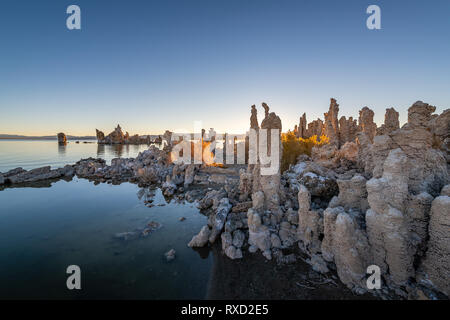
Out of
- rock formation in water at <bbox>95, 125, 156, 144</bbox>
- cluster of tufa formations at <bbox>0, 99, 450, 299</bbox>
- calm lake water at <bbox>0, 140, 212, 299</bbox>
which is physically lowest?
calm lake water at <bbox>0, 140, 212, 299</bbox>

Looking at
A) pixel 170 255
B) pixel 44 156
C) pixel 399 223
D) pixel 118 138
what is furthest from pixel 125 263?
pixel 118 138

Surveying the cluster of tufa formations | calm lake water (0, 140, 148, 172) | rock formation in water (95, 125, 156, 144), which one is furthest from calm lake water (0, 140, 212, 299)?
rock formation in water (95, 125, 156, 144)

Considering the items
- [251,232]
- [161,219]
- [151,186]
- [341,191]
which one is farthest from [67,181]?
[341,191]

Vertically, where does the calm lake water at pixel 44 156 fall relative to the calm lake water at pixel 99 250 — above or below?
above

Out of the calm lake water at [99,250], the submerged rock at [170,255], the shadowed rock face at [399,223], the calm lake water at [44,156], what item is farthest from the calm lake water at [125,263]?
the calm lake water at [44,156]

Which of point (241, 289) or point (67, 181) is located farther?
point (67, 181)

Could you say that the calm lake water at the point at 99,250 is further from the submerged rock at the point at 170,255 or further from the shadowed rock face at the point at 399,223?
the shadowed rock face at the point at 399,223

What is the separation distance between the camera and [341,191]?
825 centimetres

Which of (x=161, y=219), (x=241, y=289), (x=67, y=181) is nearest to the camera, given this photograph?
(x=241, y=289)

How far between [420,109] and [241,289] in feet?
31.7

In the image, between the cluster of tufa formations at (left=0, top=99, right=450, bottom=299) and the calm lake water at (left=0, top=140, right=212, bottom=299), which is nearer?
the cluster of tufa formations at (left=0, top=99, right=450, bottom=299)

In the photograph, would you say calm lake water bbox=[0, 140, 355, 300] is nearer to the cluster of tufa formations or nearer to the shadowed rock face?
the cluster of tufa formations

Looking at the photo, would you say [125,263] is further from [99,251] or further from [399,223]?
[399,223]

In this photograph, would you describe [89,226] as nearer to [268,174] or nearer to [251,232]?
[251,232]
